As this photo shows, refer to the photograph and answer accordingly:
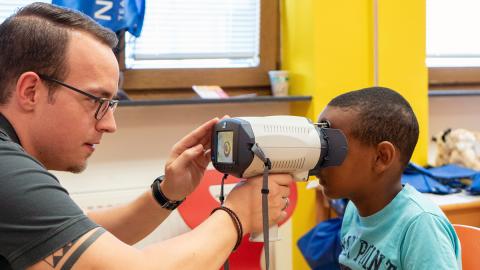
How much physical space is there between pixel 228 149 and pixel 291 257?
1.67 m

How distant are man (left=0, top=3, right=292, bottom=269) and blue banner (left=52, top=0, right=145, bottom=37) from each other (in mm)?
1169

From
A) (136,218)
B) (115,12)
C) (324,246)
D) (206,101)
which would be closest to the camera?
(136,218)

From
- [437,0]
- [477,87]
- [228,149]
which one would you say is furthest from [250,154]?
[477,87]

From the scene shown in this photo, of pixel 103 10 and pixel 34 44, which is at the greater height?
pixel 103 10

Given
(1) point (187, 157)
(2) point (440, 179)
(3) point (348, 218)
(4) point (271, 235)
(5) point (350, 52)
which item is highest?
(5) point (350, 52)

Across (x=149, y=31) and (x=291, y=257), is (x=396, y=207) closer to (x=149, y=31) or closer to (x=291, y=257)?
(x=291, y=257)

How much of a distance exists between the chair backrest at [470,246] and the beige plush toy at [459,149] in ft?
4.31

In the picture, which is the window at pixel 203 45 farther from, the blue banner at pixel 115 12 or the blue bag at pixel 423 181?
the blue bag at pixel 423 181

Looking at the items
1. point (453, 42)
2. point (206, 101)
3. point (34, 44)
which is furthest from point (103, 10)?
point (453, 42)

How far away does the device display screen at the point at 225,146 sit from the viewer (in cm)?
92

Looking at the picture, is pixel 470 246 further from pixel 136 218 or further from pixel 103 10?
pixel 103 10

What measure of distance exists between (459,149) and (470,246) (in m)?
1.39

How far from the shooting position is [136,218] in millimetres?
1335

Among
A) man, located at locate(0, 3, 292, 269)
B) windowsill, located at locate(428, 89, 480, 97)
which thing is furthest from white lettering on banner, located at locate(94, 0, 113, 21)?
windowsill, located at locate(428, 89, 480, 97)
